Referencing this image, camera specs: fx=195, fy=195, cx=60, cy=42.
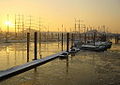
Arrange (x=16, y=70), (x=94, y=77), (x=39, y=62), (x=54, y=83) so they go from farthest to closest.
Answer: (x=39, y=62), (x=16, y=70), (x=94, y=77), (x=54, y=83)

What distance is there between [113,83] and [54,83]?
9.49 feet

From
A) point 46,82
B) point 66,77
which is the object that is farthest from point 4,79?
point 66,77

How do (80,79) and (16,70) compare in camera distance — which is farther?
(16,70)

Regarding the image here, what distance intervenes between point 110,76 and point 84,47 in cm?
2129

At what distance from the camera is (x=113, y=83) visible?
9547mm

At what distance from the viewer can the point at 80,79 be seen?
1016 centimetres

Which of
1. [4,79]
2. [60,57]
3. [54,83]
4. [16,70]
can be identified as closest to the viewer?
[54,83]

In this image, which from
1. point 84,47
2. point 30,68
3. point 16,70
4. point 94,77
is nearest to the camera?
point 94,77

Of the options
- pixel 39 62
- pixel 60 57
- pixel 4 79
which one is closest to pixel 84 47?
pixel 60 57

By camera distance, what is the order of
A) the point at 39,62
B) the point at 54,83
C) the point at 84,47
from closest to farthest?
the point at 54,83 < the point at 39,62 < the point at 84,47

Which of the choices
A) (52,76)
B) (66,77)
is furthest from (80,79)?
(52,76)

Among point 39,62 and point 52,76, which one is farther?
point 39,62

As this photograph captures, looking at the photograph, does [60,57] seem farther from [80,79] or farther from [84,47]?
[84,47]

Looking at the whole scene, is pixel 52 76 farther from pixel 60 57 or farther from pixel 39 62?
pixel 60 57
